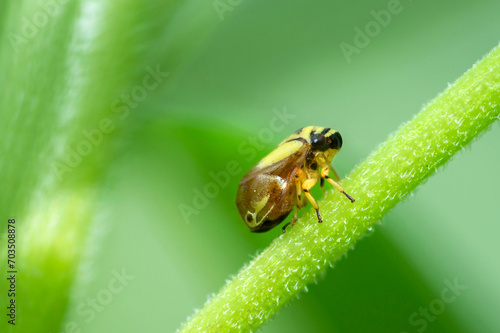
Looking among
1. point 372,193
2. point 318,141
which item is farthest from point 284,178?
point 372,193

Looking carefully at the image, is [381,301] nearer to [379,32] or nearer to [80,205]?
[80,205]

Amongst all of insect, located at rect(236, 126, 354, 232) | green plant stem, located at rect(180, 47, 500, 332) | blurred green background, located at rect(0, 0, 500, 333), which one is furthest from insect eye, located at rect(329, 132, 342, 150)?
green plant stem, located at rect(180, 47, 500, 332)

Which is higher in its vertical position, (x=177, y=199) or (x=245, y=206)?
(x=177, y=199)

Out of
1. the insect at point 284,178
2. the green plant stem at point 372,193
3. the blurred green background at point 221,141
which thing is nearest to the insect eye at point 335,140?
the insect at point 284,178

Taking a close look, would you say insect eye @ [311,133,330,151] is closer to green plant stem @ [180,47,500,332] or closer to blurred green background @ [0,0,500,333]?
blurred green background @ [0,0,500,333]

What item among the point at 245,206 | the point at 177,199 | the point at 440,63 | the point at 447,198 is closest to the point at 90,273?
the point at 245,206
